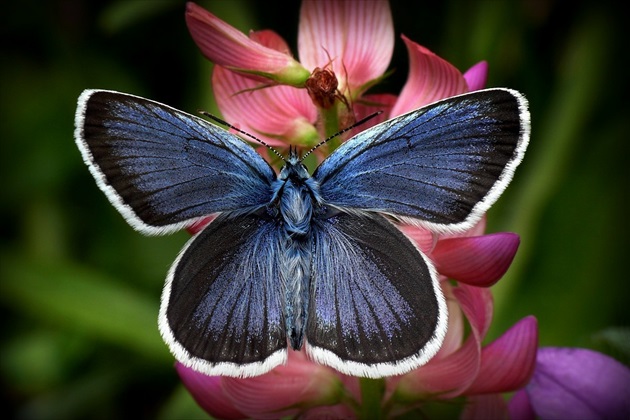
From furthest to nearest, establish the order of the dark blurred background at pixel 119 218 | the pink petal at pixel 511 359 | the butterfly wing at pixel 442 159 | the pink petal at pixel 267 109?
the dark blurred background at pixel 119 218
the pink petal at pixel 267 109
the pink petal at pixel 511 359
the butterfly wing at pixel 442 159

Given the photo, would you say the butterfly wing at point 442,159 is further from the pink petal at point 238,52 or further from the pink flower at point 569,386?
the pink flower at point 569,386

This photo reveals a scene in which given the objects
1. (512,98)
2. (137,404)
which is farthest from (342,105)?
(137,404)

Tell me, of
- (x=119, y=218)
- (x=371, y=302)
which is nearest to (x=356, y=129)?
(x=371, y=302)

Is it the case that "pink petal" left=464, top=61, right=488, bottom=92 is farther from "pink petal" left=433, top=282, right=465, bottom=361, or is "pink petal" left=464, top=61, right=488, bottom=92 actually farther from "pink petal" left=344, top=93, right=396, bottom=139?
"pink petal" left=433, top=282, right=465, bottom=361

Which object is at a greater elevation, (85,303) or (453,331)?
(453,331)

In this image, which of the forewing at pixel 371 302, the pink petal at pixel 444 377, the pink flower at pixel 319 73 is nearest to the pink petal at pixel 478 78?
the pink flower at pixel 319 73

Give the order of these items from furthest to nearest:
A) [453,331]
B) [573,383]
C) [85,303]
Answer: [85,303], [453,331], [573,383]

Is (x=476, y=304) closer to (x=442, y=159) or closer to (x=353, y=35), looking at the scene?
(x=442, y=159)

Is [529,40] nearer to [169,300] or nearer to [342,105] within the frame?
[342,105]
